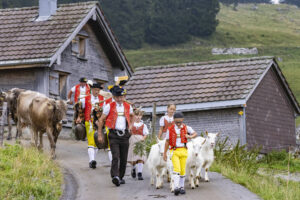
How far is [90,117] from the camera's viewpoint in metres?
17.0

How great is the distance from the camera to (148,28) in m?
122

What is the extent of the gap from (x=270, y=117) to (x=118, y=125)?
19881 millimetres

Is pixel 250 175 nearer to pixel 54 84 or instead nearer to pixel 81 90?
pixel 81 90

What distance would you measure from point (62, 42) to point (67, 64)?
8.00 ft

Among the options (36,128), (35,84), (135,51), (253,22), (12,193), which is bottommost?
(12,193)

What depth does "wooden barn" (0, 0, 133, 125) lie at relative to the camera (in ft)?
95.0

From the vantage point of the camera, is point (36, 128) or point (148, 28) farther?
point (148, 28)

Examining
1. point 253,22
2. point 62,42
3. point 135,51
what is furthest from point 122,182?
point 253,22

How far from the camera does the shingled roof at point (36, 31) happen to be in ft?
94.5

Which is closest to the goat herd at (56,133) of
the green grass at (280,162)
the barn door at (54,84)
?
the barn door at (54,84)

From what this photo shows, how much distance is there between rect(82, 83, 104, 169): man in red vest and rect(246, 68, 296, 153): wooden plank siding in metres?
14.4

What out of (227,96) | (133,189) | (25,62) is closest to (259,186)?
(133,189)

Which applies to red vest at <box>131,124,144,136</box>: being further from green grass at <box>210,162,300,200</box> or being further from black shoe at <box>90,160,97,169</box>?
green grass at <box>210,162,300,200</box>

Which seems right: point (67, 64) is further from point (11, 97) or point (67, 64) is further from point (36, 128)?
point (36, 128)
